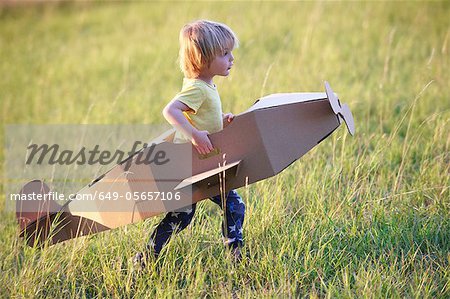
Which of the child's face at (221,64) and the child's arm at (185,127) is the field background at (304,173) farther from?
the child's face at (221,64)

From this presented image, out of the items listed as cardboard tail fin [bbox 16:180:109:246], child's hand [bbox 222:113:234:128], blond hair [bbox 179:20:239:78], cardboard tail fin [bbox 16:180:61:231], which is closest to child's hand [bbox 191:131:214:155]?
child's hand [bbox 222:113:234:128]

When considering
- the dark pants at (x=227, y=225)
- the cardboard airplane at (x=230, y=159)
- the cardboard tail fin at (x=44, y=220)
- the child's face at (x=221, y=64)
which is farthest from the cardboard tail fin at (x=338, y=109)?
the cardboard tail fin at (x=44, y=220)

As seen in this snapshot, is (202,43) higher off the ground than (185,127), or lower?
higher

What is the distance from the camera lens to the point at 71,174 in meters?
4.50

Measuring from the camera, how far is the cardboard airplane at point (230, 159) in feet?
8.43

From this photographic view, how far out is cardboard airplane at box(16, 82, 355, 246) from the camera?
257 centimetres

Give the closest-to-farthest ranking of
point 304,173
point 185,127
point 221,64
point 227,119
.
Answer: point 185,127, point 221,64, point 227,119, point 304,173

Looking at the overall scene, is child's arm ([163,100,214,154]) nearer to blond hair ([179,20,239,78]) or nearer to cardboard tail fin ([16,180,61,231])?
blond hair ([179,20,239,78])

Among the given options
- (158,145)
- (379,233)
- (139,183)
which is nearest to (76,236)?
(139,183)

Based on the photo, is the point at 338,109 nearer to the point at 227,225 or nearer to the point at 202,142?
the point at 202,142

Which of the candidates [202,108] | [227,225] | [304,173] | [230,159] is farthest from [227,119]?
[304,173]

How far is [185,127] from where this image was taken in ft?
8.39

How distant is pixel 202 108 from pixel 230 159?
29 centimetres

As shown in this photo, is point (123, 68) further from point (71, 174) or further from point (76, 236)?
point (76, 236)
